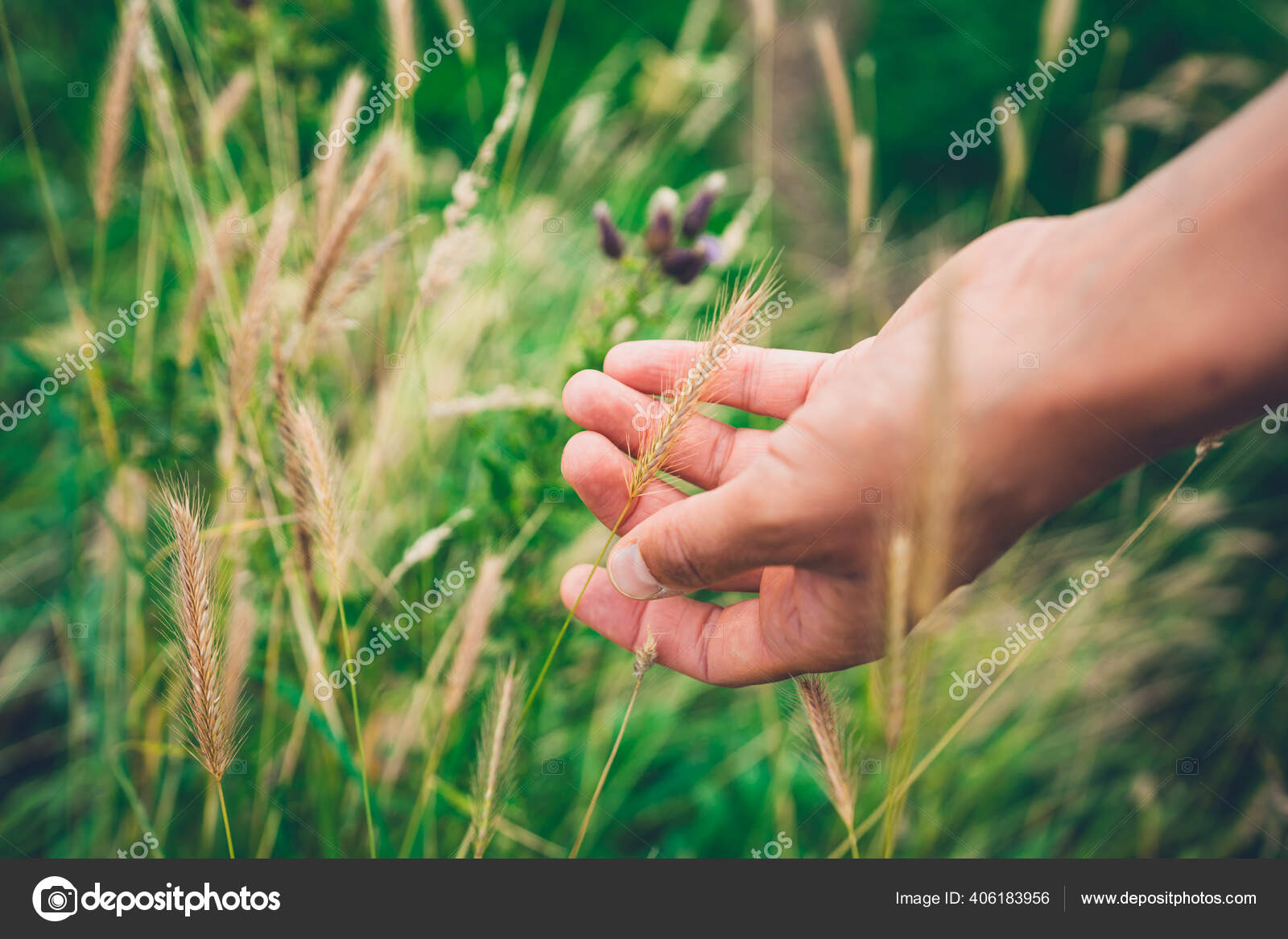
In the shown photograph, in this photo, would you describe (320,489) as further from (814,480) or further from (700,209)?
(700,209)

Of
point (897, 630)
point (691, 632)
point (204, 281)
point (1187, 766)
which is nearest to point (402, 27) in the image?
point (204, 281)

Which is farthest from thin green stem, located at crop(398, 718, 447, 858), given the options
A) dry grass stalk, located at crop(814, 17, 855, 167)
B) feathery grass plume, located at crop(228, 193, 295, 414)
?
dry grass stalk, located at crop(814, 17, 855, 167)

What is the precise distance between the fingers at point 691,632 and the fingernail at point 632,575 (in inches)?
2.9

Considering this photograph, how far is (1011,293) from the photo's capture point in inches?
41.6

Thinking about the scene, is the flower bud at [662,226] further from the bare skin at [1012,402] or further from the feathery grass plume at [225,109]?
the feathery grass plume at [225,109]

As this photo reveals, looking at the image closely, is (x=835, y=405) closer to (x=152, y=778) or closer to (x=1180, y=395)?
(x=1180, y=395)

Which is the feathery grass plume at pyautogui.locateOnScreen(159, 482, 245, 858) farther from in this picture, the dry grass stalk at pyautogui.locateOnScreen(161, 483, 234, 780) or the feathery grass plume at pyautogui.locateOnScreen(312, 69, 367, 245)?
the feathery grass plume at pyautogui.locateOnScreen(312, 69, 367, 245)

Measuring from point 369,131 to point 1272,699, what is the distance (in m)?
3.64

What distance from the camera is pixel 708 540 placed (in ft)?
3.17

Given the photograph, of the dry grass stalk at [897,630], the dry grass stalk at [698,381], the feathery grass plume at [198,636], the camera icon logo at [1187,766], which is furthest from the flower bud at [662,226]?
the camera icon logo at [1187,766]

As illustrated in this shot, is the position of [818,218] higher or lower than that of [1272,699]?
higher

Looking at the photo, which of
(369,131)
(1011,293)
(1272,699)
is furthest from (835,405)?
(369,131)

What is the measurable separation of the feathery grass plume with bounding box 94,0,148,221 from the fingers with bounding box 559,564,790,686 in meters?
1.17

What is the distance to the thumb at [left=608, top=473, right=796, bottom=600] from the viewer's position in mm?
941
